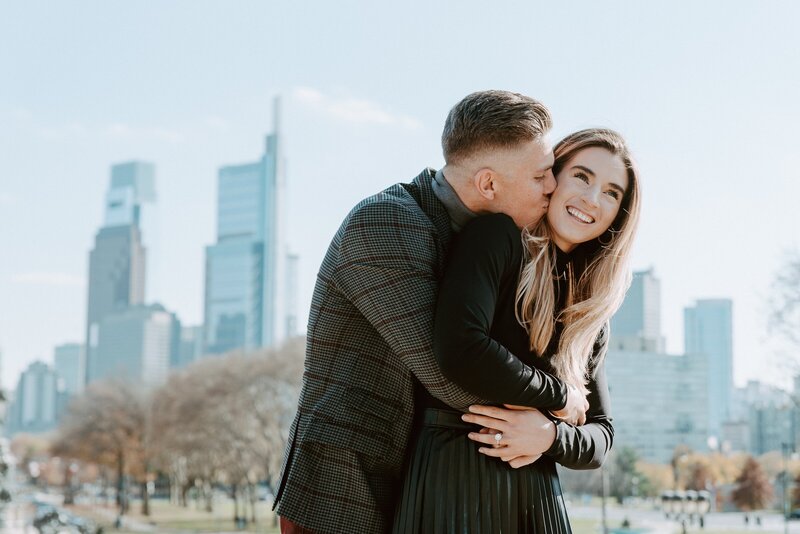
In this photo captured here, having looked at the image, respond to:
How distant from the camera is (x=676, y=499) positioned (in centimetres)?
2270

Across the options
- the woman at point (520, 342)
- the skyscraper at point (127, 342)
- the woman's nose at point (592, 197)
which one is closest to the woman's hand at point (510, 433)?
the woman at point (520, 342)

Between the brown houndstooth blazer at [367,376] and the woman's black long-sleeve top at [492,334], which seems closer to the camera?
the woman's black long-sleeve top at [492,334]

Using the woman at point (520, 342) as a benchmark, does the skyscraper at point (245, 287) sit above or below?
above

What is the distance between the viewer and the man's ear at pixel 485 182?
272 centimetres

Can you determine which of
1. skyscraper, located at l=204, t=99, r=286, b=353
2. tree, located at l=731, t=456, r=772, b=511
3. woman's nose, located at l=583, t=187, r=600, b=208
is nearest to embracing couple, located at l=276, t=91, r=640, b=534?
woman's nose, located at l=583, t=187, r=600, b=208

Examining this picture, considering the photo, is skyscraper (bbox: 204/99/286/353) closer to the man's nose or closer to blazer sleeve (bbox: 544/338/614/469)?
blazer sleeve (bbox: 544/338/614/469)

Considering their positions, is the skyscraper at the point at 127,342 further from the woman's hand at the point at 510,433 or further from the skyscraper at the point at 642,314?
the woman's hand at the point at 510,433

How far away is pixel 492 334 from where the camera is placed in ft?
8.80

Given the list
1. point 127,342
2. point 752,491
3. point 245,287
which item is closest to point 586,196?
point 752,491

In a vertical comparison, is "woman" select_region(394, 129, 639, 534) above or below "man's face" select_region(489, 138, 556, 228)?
below

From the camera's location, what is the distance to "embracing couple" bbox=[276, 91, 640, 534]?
261cm

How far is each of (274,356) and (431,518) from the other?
38666 mm

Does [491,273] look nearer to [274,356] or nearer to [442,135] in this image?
[442,135]

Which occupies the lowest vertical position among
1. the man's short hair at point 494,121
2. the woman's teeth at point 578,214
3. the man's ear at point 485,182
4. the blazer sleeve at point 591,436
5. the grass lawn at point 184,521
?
the grass lawn at point 184,521
